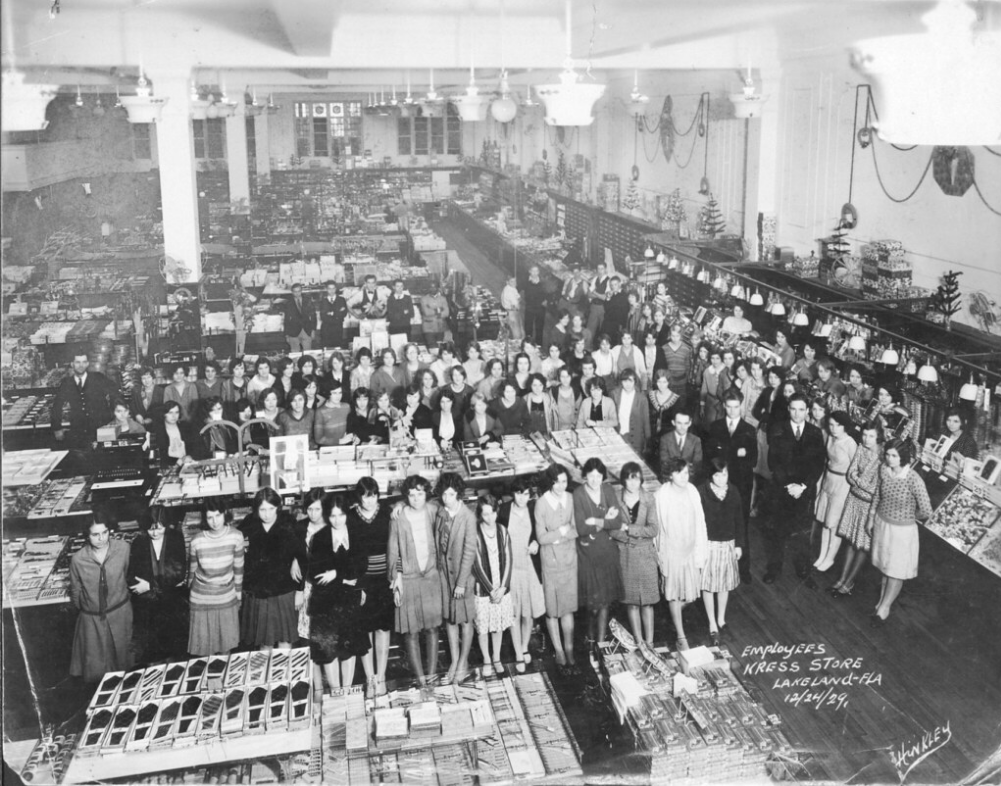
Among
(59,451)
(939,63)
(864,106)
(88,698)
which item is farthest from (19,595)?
(864,106)

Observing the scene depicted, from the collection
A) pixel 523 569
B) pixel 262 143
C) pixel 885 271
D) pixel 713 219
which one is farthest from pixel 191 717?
pixel 713 219

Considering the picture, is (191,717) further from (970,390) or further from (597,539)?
(970,390)

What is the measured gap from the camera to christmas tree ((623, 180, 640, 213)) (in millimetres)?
10508

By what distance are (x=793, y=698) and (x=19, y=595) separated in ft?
14.0

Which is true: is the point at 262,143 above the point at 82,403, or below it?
above

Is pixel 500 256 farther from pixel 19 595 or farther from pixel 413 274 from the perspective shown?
pixel 19 595

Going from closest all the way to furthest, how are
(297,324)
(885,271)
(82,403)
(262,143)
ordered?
(82,403) < (885,271) < (262,143) < (297,324)

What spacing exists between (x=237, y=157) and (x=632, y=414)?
4.23m

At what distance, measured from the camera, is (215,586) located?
195 inches

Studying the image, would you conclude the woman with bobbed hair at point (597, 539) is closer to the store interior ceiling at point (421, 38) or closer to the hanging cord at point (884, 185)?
the store interior ceiling at point (421, 38)

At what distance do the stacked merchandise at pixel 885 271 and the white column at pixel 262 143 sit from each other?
525 centimetres

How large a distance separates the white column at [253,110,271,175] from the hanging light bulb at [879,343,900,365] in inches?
217

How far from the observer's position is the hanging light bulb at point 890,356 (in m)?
6.41

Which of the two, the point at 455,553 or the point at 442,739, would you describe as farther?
the point at 455,553
